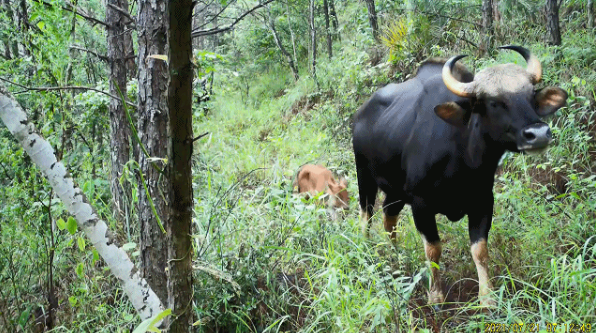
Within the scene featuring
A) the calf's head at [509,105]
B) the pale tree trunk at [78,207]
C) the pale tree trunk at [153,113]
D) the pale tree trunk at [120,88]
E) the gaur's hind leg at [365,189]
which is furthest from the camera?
the gaur's hind leg at [365,189]

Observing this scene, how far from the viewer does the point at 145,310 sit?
6.57 ft

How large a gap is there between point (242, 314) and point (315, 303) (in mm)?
538

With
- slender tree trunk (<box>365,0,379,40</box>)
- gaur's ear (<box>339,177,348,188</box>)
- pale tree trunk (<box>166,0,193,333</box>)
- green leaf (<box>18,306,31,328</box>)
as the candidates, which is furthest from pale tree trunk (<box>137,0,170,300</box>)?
slender tree trunk (<box>365,0,379,40</box>)

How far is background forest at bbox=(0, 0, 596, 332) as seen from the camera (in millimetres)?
3010

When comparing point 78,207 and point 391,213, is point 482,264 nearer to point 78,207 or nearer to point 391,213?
point 391,213

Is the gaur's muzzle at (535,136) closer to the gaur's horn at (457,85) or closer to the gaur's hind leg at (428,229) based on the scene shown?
the gaur's horn at (457,85)

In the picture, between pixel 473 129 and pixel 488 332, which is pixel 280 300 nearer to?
pixel 488 332

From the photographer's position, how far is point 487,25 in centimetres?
752

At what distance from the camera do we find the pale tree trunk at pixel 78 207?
6.41 ft

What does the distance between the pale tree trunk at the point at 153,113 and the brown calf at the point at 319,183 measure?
2.91m

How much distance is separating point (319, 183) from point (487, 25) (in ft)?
13.2

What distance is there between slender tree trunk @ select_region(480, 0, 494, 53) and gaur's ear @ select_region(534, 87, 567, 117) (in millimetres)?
4369

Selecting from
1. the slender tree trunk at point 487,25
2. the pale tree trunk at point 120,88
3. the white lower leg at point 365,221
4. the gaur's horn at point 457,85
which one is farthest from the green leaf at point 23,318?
the slender tree trunk at point 487,25

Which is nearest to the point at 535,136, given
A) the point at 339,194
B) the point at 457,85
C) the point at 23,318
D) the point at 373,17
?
the point at 457,85
